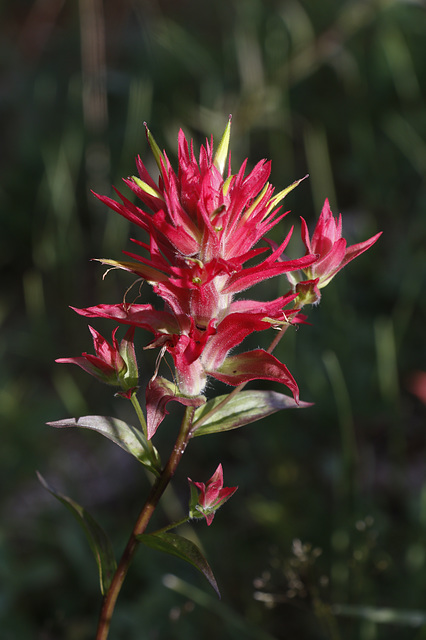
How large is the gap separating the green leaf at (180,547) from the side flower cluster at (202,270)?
0.13 metres

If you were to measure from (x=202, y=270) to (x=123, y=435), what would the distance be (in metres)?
0.23

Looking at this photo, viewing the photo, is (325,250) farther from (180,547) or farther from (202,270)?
(180,547)

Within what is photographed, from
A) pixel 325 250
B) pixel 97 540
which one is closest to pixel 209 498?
pixel 97 540

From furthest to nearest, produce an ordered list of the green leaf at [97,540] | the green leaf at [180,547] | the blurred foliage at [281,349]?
the blurred foliage at [281,349] < the green leaf at [97,540] < the green leaf at [180,547]

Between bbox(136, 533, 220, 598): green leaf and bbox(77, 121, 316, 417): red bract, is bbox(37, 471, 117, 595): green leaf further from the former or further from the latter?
bbox(77, 121, 316, 417): red bract

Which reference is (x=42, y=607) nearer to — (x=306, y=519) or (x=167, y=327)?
(x=306, y=519)

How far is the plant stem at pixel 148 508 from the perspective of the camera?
24.9 inches

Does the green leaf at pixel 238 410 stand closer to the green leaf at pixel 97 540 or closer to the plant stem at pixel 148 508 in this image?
the plant stem at pixel 148 508

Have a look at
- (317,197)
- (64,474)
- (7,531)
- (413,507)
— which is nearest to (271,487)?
(413,507)

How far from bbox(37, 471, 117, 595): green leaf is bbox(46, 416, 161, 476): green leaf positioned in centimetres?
10

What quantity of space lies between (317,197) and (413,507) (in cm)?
97

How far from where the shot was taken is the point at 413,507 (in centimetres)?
131

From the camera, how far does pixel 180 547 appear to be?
606 millimetres

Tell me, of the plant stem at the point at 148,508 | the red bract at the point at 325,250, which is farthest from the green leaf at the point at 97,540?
the red bract at the point at 325,250
